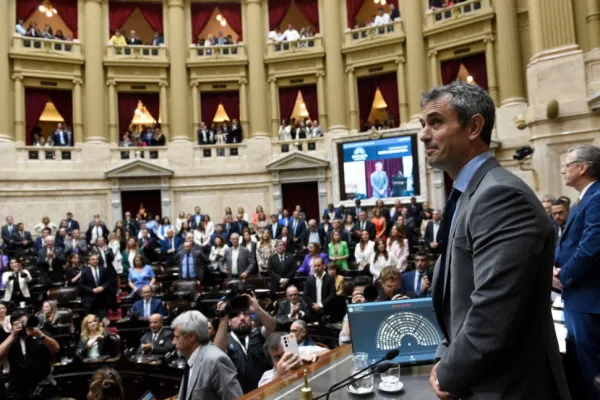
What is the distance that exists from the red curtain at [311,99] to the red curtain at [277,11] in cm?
270

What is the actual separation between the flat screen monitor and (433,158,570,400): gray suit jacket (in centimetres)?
1504

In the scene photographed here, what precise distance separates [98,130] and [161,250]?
24.8ft

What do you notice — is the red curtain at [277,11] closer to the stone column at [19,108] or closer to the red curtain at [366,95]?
the red curtain at [366,95]

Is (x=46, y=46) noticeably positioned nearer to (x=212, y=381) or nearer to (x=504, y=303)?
(x=212, y=381)

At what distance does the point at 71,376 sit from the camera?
5625mm

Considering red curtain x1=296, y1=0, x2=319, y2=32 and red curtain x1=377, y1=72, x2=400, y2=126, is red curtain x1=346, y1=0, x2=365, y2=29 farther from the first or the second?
red curtain x1=377, y1=72, x2=400, y2=126

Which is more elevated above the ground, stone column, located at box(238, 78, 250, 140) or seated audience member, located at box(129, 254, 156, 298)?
stone column, located at box(238, 78, 250, 140)

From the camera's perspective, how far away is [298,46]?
61.6 feet

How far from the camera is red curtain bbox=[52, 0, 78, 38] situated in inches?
723

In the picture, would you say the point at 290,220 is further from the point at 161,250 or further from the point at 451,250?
the point at 451,250

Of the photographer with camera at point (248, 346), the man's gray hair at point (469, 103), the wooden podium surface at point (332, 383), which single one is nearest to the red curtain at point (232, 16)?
the photographer with camera at point (248, 346)

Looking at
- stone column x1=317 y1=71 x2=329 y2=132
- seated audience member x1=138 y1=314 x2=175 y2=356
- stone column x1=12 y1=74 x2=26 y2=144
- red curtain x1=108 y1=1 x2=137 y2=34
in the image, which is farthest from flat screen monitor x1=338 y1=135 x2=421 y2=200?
seated audience member x1=138 y1=314 x2=175 y2=356

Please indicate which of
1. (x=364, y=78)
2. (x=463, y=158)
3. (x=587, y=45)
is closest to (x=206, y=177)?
(x=364, y=78)

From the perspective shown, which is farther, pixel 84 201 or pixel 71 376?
pixel 84 201
